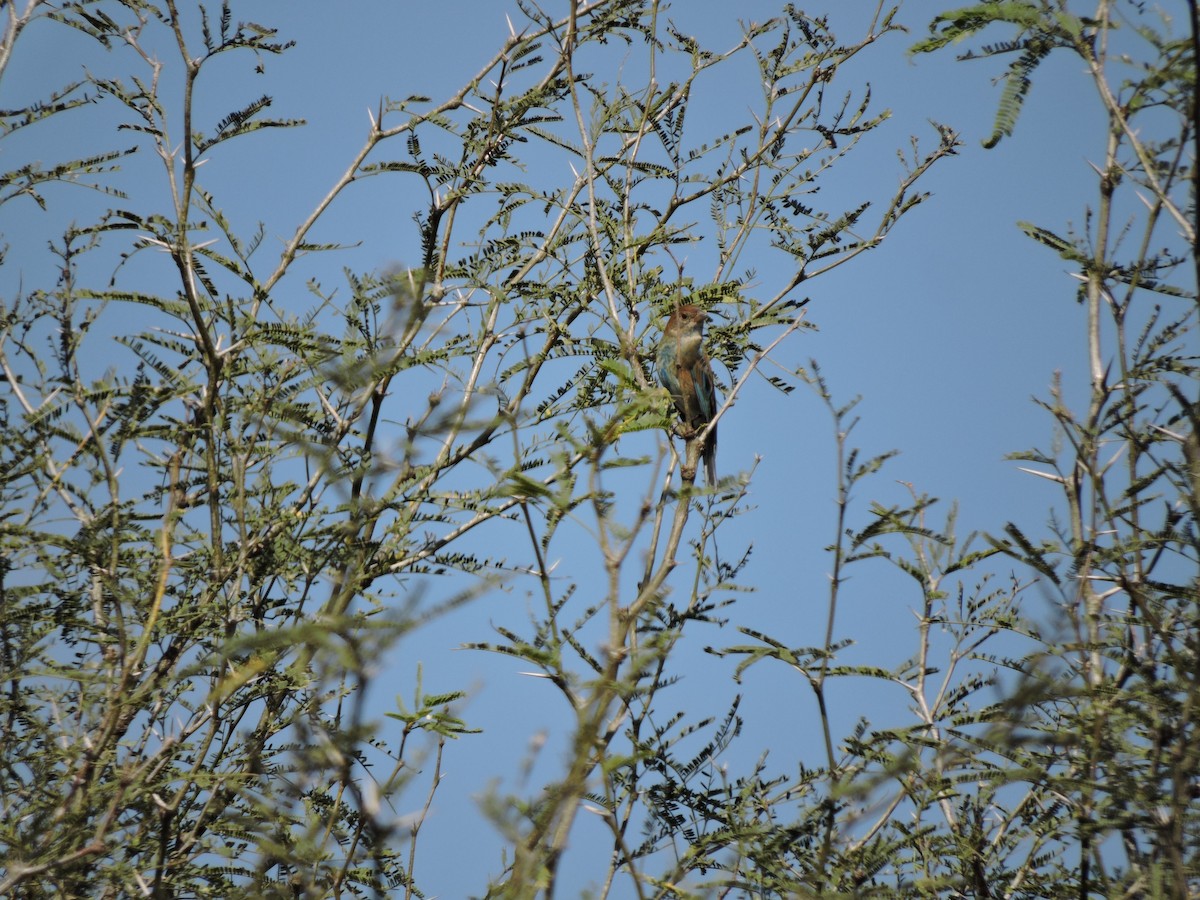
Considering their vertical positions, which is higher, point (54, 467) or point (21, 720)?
point (54, 467)

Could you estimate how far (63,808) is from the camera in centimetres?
166

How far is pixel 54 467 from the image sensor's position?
291cm

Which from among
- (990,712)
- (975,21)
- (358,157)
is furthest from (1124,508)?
(358,157)

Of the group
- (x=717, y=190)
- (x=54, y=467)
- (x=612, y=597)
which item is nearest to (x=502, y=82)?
(x=717, y=190)

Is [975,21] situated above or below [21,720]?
above

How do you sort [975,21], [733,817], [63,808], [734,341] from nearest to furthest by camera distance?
[63,808] < [975,21] < [733,817] < [734,341]

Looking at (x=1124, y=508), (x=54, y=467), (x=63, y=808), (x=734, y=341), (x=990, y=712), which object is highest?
(x=734, y=341)

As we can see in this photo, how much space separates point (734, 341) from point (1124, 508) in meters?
1.70

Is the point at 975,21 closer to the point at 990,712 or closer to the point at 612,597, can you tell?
the point at 612,597

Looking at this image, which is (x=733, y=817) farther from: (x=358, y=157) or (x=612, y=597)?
(x=358, y=157)

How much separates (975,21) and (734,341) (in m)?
1.87

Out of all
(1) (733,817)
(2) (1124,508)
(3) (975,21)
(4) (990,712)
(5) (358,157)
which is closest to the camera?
(3) (975,21)

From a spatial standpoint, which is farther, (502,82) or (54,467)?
(502,82)

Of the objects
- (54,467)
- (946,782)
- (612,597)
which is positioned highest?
(54,467)
